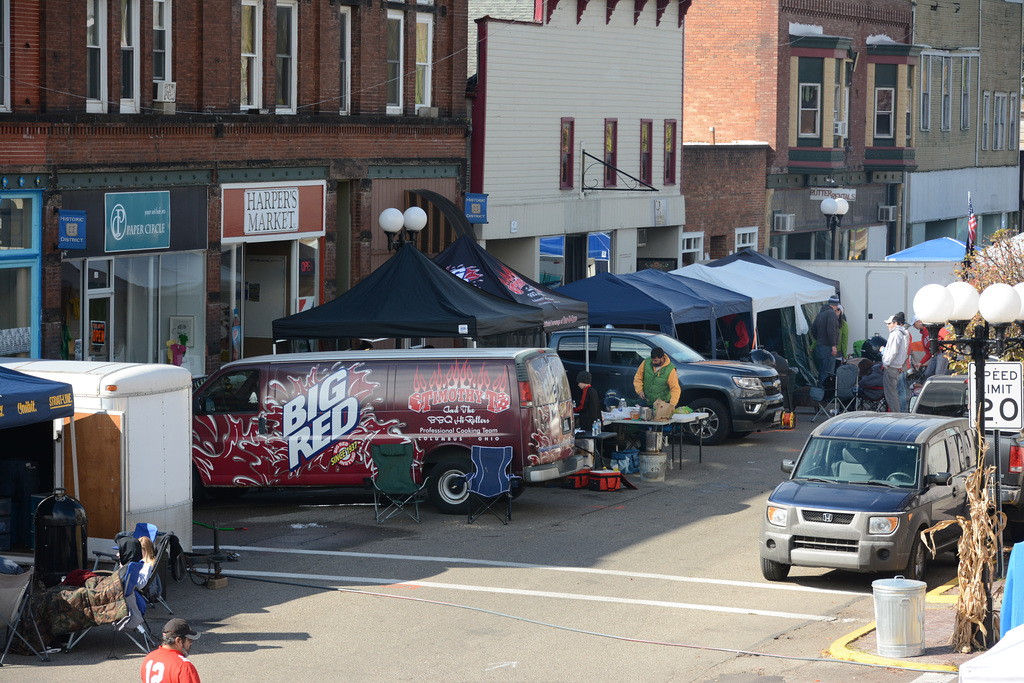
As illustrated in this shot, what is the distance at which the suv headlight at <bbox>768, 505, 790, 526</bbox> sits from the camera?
47.8 ft

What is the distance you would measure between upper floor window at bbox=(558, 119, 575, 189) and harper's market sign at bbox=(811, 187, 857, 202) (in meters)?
9.65

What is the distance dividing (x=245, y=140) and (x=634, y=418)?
8.27m

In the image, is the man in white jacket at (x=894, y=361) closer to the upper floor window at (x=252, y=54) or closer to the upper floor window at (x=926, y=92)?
the upper floor window at (x=252, y=54)

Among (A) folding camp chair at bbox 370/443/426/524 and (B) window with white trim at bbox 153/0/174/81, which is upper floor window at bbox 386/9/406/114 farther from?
(A) folding camp chair at bbox 370/443/426/524

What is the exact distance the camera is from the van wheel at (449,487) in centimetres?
1800

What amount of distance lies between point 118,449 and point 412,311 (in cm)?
736

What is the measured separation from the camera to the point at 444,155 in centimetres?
2897

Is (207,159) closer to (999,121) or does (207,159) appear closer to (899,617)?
(899,617)

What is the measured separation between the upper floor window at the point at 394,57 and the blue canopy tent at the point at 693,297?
18.5ft

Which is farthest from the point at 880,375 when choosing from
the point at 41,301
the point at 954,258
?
the point at 41,301

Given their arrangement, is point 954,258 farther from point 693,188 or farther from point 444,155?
point 444,155

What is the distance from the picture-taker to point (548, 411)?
18156 mm

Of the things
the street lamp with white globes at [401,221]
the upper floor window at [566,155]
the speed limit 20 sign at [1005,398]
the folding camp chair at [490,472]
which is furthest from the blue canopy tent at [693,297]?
the speed limit 20 sign at [1005,398]

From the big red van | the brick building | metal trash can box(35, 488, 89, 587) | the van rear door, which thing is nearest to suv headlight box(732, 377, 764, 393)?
the van rear door
